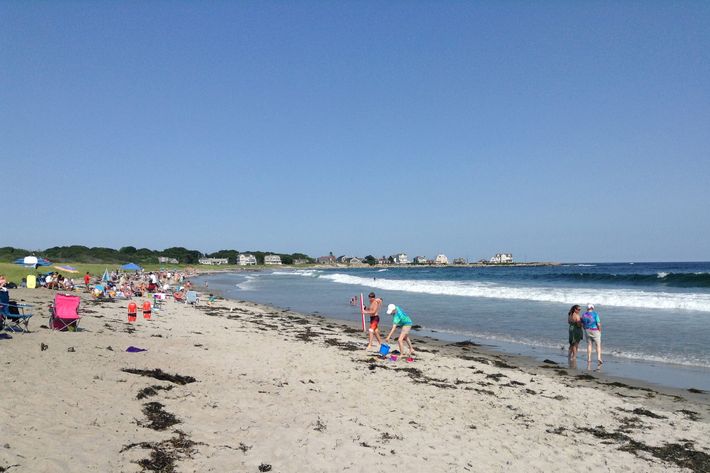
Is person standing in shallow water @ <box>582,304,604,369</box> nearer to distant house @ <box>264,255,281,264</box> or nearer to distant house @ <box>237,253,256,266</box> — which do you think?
distant house @ <box>237,253,256,266</box>

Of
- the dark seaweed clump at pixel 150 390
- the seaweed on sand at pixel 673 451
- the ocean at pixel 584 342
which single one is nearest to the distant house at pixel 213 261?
the ocean at pixel 584 342

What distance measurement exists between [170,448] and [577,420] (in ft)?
20.0

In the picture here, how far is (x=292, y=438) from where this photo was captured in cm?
594

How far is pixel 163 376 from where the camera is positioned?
7.89 metres

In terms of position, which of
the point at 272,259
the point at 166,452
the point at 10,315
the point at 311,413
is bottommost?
the point at 311,413

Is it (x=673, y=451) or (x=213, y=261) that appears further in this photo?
(x=213, y=261)

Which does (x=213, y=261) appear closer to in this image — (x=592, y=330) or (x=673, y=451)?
(x=592, y=330)

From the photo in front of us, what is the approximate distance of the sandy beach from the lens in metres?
5.19

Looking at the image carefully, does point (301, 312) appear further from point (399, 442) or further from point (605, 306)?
point (399, 442)

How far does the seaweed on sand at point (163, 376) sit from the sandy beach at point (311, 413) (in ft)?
0.15

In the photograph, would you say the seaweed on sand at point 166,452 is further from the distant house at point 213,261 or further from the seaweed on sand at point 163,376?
the distant house at point 213,261

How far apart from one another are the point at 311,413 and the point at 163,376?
2.78 metres

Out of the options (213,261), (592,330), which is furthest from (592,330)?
(213,261)

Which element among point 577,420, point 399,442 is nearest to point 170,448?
point 399,442
